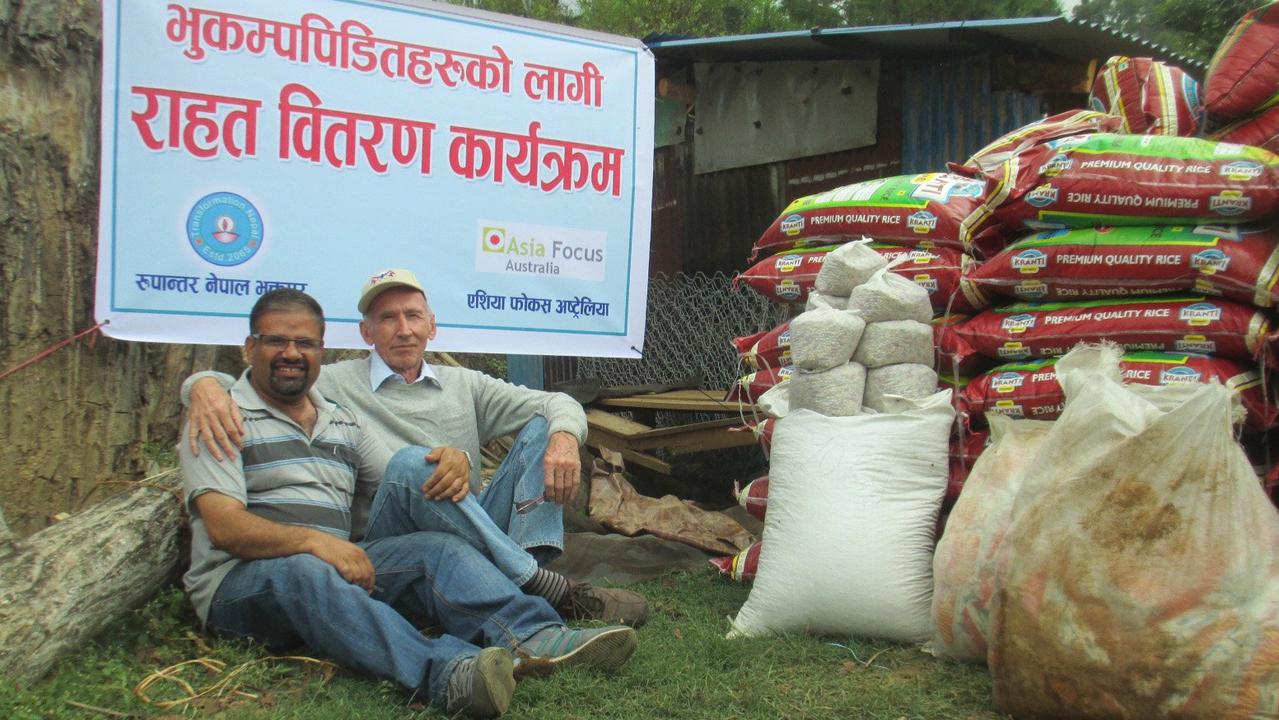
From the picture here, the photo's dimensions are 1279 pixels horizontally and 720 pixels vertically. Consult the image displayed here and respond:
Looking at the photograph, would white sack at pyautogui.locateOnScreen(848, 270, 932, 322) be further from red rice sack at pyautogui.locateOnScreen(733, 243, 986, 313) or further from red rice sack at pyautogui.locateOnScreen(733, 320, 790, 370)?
red rice sack at pyautogui.locateOnScreen(733, 320, 790, 370)

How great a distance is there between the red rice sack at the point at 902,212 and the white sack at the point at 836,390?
62 cm

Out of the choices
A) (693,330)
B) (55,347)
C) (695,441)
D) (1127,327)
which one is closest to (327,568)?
(55,347)

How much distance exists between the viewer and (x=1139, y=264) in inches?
120

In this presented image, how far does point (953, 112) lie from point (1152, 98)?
2683 mm

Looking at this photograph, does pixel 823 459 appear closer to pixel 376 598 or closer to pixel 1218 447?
pixel 1218 447

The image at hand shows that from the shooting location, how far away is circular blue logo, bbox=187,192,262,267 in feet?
12.4

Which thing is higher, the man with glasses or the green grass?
the man with glasses

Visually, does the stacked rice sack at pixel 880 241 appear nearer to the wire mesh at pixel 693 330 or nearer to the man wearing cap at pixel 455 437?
the man wearing cap at pixel 455 437

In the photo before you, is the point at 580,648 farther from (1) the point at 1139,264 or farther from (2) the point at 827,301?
(1) the point at 1139,264

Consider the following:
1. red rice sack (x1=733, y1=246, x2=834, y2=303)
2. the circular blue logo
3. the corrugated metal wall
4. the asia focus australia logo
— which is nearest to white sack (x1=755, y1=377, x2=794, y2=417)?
red rice sack (x1=733, y1=246, x2=834, y2=303)

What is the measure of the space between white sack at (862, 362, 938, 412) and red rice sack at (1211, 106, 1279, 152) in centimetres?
112

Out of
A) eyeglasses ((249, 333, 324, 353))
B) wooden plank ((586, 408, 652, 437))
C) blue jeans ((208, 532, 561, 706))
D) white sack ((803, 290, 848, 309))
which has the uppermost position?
white sack ((803, 290, 848, 309))

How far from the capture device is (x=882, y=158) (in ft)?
21.0

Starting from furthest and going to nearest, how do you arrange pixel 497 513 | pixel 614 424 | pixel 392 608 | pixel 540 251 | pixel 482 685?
pixel 614 424, pixel 540 251, pixel 497 513, pixel 392 608, pixel 482 685
